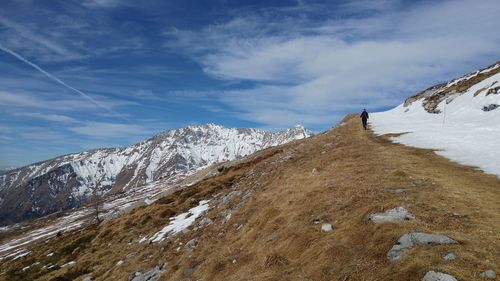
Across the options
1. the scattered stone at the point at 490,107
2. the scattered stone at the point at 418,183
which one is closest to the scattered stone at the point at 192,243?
the scattered stone at the point at 418,183

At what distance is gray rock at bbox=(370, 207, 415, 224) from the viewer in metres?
14.2

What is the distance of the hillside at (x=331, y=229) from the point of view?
11.9 m

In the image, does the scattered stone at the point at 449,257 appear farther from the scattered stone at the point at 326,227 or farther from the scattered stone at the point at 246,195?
the scattered stone at the point at 246,195

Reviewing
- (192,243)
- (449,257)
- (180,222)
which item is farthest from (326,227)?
(180,222)

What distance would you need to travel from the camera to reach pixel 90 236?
45.2 m

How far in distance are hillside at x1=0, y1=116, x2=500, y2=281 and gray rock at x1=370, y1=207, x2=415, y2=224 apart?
0.44 ft

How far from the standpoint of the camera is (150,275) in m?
21.9

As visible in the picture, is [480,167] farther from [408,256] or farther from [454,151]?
[408,256]

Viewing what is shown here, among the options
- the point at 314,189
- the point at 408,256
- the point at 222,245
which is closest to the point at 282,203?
the point at 314,189

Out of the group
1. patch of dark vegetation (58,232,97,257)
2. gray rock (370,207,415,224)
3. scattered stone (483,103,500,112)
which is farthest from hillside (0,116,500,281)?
scattered stone (483,103,500,112)

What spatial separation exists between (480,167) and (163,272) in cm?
2006

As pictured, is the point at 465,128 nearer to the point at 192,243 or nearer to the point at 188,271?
the point at 192,243

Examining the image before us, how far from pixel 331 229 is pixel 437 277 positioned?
6017 mm

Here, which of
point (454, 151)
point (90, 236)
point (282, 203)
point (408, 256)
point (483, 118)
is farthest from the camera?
point (90, 236)
